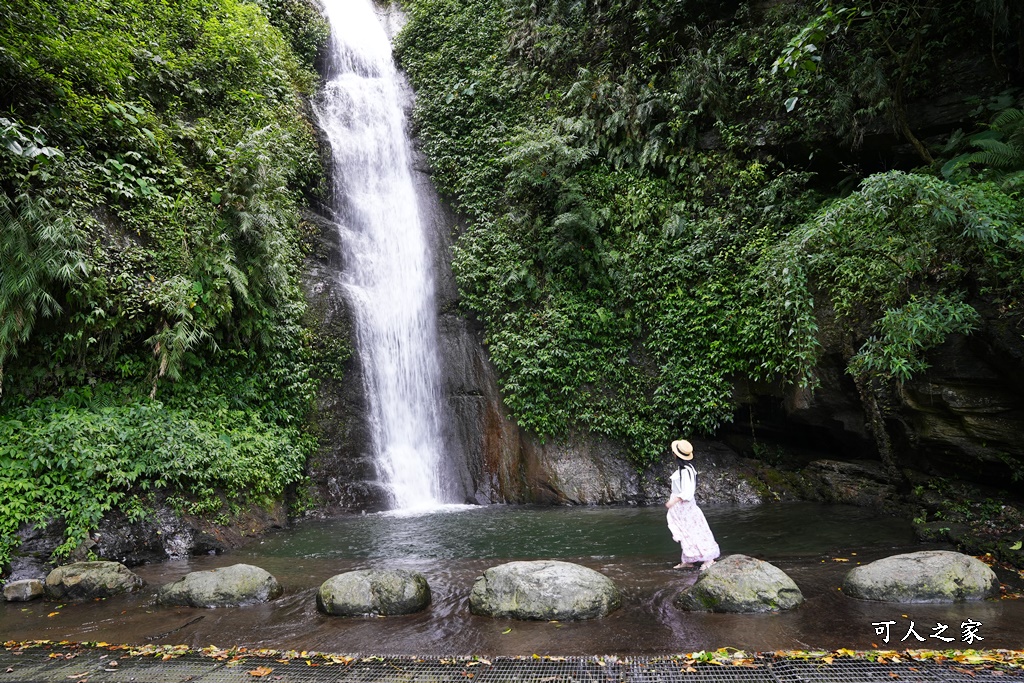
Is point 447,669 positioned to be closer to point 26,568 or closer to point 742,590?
point 742,590

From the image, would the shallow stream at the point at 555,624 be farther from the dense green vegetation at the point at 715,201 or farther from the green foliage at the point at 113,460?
the dense green vegetation at the point at 715,201

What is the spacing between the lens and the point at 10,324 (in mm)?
7508

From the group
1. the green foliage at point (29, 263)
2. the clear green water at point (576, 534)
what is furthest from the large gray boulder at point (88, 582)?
the green foliage at point (29, 263)

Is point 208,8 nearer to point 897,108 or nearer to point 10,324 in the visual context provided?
point 10,324

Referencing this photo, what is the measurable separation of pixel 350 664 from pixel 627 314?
907 centimetres

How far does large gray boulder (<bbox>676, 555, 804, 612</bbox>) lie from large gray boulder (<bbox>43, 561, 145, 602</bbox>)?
5810 millimetres

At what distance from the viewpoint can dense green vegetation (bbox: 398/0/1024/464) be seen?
21.9 feet

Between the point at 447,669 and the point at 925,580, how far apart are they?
399 centimetres

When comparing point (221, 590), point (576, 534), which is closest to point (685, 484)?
point (576, 534)

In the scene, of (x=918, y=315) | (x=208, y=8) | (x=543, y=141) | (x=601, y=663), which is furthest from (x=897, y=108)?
(x=208, y=8)

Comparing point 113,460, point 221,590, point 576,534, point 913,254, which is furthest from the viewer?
point 576,534

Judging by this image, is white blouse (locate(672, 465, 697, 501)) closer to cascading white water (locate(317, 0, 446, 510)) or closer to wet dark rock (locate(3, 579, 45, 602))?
cascading white water (locate(317, 0, 446, 510))

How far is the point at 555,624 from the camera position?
445 cm

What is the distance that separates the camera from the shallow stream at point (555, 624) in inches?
159
